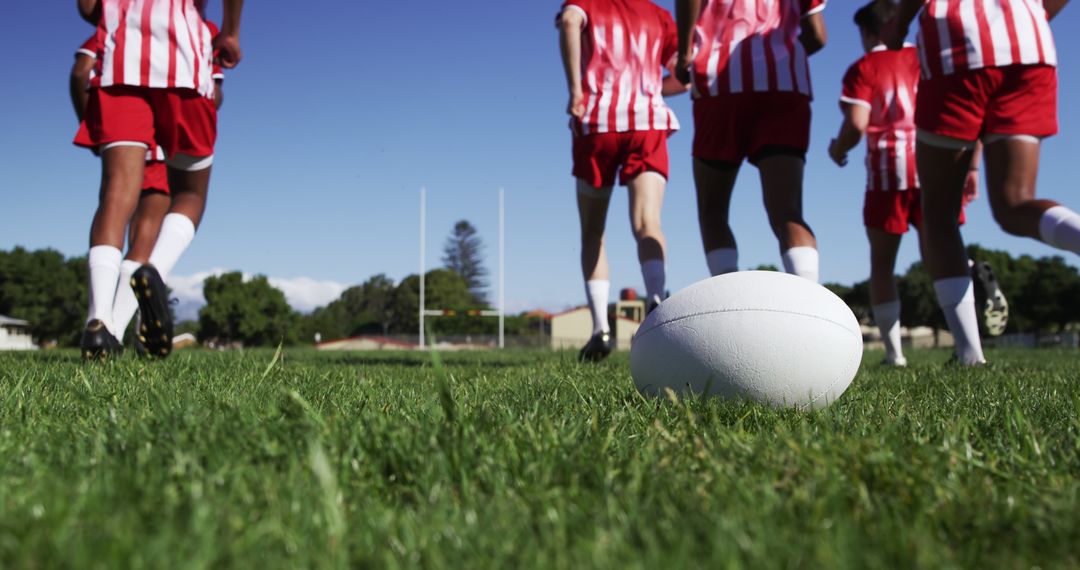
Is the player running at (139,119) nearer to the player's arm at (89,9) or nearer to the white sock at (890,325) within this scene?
the player's arm at (89,9)

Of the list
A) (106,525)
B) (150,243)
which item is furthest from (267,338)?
(106,525)

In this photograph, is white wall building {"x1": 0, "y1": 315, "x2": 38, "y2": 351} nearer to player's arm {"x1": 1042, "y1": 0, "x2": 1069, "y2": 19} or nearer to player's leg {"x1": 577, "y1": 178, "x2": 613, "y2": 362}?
player's leg {"x1": 577, "y1": 178, "x2": 613, "y2": 362}

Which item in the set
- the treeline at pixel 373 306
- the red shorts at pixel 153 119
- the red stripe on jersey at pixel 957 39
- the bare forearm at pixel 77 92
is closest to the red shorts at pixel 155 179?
the bare forearm at pixel 77 92

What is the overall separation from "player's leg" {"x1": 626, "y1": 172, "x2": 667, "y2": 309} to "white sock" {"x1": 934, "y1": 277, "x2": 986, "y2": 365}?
1.84 metres

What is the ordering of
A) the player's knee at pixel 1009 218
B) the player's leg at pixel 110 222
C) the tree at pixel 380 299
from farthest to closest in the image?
the tree at pixel 380 299 < the player's leg at pixel 110 222 < the player's knee at pixel 1009 218

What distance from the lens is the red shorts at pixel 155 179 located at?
18.4ft

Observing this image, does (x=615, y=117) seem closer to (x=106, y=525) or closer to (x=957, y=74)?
(x=957, y=74)

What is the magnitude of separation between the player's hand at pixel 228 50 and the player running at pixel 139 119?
5.2 inches

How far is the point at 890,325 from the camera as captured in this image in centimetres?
664

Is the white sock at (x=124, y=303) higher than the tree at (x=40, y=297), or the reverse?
the tree at (x=40, y=297)

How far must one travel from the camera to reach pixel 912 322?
67250 millimetres

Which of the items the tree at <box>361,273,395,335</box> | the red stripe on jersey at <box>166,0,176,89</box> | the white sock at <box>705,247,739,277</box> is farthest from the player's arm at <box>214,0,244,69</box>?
the tree at <box>361,273,395,335</box>

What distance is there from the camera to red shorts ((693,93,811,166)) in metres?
4.68

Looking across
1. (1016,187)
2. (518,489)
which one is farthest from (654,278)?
(518,489)
